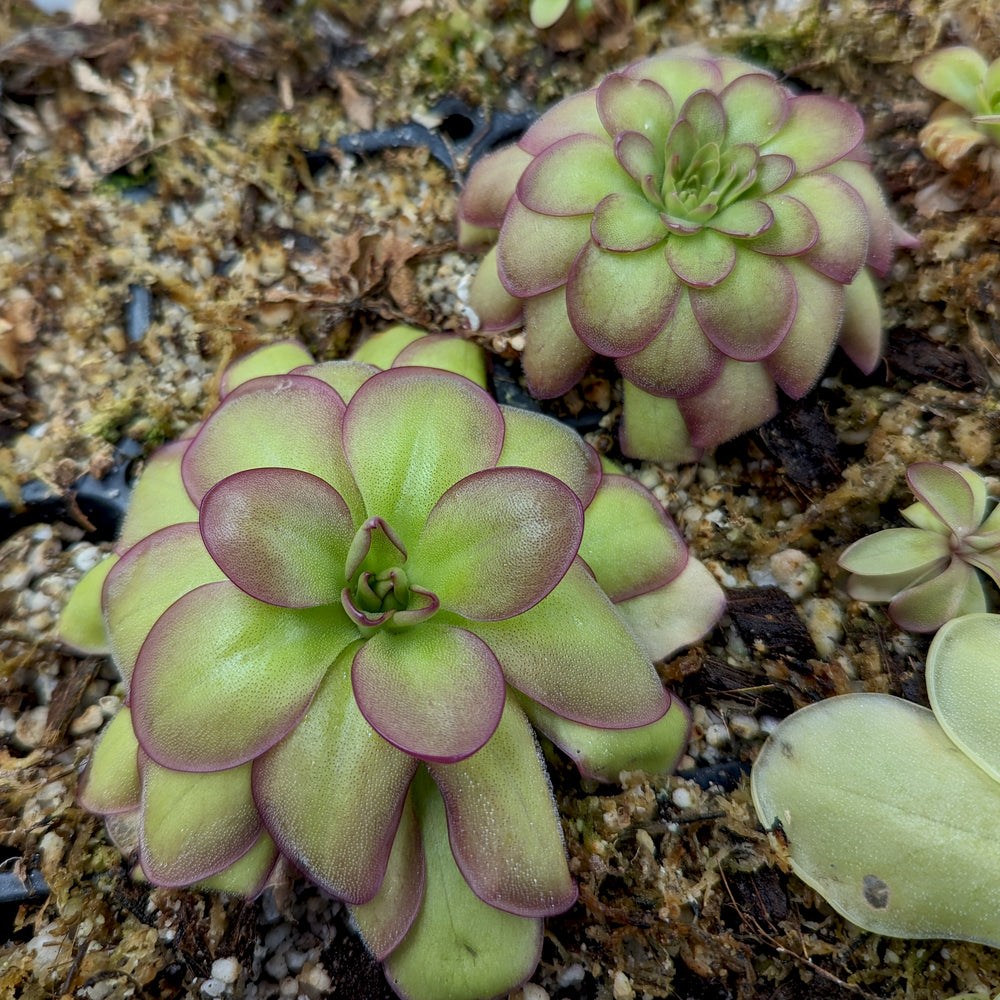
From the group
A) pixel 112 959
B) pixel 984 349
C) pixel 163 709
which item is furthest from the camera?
pixel 984 349

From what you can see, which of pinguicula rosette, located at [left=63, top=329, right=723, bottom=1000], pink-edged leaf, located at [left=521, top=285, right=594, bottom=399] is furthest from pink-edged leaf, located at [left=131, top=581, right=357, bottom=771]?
pink-edged leaf, located at [left=521, top=285, right=594, bottom=399]

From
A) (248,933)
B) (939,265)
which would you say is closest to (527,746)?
(248,933)

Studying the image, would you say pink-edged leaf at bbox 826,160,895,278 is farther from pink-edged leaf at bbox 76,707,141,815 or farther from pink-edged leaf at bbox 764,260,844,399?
pink-edged leaf at bbox 76,707,141,815

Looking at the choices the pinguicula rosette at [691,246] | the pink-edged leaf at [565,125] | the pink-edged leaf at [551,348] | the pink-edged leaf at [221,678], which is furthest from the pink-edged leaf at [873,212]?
the pink-edged leaf at [221,678]

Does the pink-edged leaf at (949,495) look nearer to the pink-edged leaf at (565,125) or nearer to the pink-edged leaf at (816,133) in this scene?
the pink-edged leaf at (816,133)

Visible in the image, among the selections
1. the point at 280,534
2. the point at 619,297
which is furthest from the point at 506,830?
the point at 619,297

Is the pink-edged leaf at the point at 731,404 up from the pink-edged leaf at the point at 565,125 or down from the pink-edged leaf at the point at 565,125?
down

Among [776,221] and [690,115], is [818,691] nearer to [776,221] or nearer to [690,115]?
[776,221]

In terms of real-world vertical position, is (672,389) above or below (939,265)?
below
